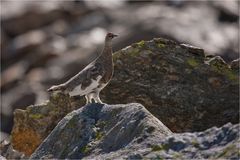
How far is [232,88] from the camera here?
16.1 metres

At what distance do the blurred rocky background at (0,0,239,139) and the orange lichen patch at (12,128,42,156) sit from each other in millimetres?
21669

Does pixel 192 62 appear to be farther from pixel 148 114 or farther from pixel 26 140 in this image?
pixel 148 114

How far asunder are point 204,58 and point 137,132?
525 centimetres

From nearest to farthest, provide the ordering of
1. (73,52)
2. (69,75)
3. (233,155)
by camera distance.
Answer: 1. (233,155)
2. (69,75)
3. (73,52)

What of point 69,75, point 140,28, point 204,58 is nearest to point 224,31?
point 140,28

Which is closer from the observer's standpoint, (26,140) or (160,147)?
(160,147)

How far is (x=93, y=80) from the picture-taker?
1606 cm

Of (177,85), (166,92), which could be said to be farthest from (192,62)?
(166,92)

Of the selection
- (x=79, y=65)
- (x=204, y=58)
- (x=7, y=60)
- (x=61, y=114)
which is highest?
(x=204, y=58)

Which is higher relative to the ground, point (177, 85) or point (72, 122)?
point (72, 122)

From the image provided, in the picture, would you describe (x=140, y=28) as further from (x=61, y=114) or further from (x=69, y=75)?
(x=61, y=114)

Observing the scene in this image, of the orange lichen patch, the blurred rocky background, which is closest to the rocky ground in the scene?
the orange lichen patch

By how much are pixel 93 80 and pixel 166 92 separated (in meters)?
1.42

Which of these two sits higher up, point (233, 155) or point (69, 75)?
point (233, 155)
